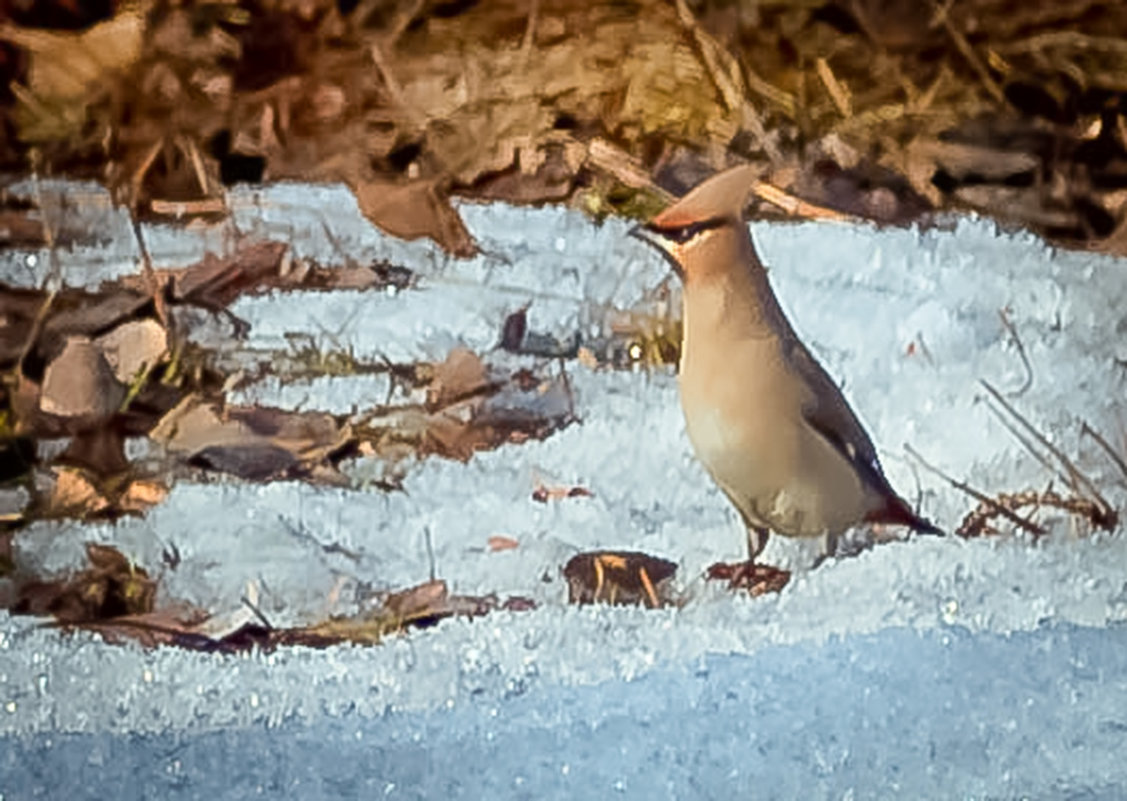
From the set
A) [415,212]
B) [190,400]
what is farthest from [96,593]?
[415,212]

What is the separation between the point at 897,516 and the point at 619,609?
27cm

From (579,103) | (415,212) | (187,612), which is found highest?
(579,103)

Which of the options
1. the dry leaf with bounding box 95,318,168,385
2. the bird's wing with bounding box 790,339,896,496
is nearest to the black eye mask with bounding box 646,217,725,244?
the bird's wing with bounding box 790,339,896,496

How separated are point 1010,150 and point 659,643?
1.82ft

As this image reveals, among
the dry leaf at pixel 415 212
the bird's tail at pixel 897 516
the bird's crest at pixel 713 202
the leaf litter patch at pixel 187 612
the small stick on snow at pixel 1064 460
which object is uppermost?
the bird's crest at pixel 713 202

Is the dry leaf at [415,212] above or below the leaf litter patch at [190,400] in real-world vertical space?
above

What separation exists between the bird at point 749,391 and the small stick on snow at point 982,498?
39mm

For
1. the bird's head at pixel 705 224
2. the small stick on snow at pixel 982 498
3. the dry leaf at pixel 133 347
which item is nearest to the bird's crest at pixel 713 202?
the bird's head at pixel 705 224

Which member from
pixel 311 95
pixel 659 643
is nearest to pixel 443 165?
pixel 311 95

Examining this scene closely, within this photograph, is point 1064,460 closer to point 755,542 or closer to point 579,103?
point 755,542

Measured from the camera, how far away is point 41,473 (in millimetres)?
1317

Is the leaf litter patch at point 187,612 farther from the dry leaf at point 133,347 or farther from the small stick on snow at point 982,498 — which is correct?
the small stick on snow at point 982,498

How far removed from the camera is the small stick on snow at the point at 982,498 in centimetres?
133

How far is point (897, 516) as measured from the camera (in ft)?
4.38
